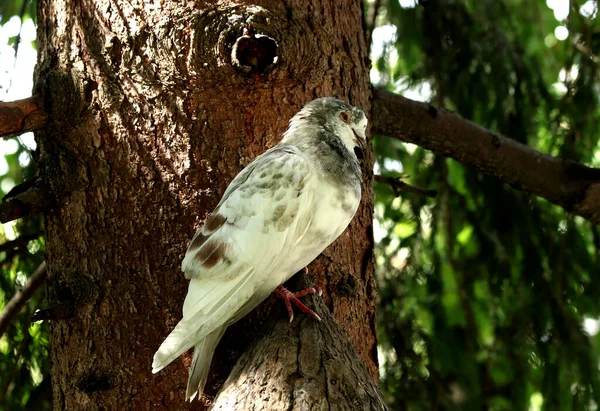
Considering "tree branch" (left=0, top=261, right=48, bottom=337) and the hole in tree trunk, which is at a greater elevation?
the hole in tree trunk

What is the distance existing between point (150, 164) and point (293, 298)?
0.59m

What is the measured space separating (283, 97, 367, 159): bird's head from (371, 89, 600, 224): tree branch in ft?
2.02

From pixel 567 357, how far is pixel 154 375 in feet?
6.40

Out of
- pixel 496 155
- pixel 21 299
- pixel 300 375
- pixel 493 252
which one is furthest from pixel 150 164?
pixel 493 252

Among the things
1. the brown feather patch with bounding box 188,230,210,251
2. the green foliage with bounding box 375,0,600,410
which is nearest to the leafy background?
the green foliage with bounding box 375,0,600,410

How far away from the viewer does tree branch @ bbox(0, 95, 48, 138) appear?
7.69 feet

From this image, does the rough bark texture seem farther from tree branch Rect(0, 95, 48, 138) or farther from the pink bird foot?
tree branch Rect(0, 95, 48, 138)

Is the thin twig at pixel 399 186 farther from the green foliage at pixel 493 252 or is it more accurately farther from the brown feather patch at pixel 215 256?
the brown feather patch at pixel 215 256

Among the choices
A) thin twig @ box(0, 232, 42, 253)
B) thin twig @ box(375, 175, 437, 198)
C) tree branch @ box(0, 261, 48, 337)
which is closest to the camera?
tree branch @ box(0, 261, 48, 337)

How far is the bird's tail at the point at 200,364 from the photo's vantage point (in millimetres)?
2070

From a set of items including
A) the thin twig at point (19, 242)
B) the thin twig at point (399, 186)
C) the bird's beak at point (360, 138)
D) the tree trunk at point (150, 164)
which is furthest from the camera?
the thin twig at point (399, 186)

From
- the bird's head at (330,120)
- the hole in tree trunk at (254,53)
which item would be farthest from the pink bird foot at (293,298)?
the hole in tree trunk at (254,53)

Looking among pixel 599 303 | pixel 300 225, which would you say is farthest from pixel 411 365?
pixel 300 225

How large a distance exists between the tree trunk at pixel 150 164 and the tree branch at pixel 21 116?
0.04m
